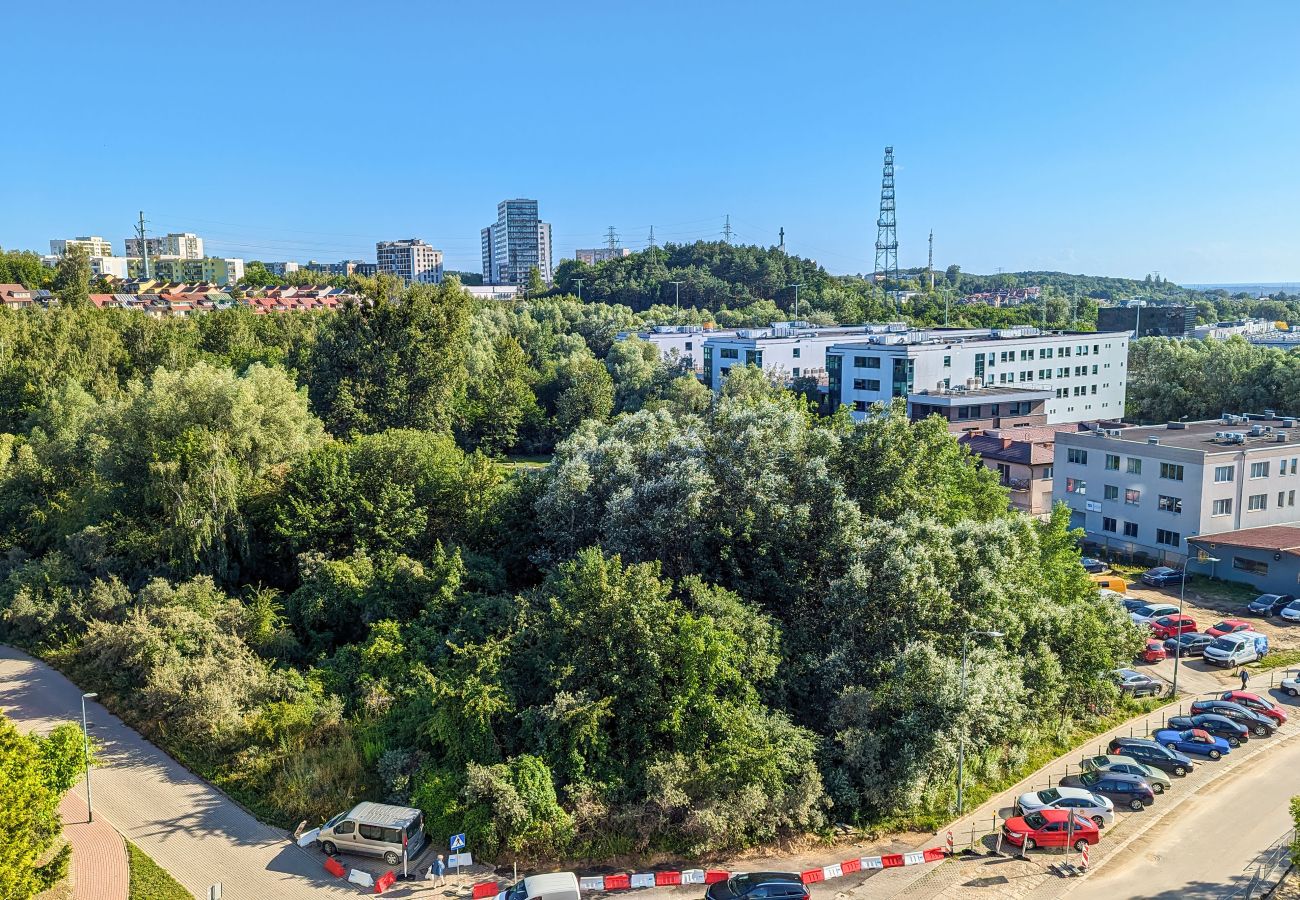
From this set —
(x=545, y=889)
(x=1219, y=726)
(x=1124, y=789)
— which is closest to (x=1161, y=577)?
(x=1219, y=726)

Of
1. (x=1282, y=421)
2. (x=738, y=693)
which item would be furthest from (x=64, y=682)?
(x=1282, y=421)

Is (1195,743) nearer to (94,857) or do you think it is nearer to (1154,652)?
(1154,652)

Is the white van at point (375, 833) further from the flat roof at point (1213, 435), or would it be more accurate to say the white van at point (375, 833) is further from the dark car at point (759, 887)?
the flat roof at point (1213, 435)

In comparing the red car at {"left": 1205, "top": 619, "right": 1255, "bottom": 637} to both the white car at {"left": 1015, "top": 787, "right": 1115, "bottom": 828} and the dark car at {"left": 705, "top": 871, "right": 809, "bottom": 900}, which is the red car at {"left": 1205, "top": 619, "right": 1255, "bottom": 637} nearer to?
the white car at {"left": 1015, "top": 787, "right": 1115, "bottom": 828}

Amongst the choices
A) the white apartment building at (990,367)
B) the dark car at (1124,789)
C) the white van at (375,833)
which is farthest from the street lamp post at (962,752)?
the white apartment building at (990,367)

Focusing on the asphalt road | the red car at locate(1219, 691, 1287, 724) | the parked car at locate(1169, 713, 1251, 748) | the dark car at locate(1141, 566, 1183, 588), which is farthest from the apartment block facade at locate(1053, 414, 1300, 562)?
the asphalt road
